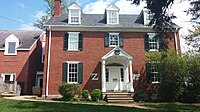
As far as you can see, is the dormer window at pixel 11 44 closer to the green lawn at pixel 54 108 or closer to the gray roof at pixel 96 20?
the gray roof at pixel 96 20

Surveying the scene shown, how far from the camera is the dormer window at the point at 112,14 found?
24.8m

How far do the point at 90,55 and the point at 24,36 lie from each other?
35.3ft

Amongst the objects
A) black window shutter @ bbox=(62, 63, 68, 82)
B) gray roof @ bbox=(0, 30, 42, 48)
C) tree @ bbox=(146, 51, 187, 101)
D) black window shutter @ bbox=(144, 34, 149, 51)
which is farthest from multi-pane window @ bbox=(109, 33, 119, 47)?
gray roof @ bbox=(0, 30, 42, 48)

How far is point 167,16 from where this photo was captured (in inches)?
566

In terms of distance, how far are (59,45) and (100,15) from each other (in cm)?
640

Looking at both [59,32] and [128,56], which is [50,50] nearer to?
[59,32]

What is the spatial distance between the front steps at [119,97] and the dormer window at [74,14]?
27.9 feet

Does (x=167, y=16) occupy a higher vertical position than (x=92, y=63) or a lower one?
higher

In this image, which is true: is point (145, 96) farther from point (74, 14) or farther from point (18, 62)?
point (18, 62)

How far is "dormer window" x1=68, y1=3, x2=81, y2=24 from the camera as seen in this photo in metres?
24.5

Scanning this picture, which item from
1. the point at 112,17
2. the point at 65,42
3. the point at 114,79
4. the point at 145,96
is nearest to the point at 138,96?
the point at 145,96

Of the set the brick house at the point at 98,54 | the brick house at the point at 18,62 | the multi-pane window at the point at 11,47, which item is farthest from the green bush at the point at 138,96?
the multi-pane window at the point at 11,47

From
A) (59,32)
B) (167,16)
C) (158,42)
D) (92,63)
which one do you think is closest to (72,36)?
(59,32)

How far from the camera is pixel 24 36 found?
2966cm
